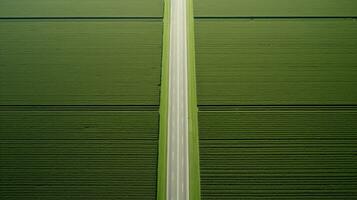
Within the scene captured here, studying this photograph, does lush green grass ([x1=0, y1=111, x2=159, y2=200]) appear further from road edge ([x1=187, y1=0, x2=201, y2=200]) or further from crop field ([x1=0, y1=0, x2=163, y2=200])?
road edge ([x1=187, y1=0, x2=201, y2=200])

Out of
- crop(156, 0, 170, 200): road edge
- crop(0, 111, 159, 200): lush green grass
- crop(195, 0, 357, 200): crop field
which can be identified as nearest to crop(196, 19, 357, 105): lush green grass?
crop(195, 0, 357, 200): crop field

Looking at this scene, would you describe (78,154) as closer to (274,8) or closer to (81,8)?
(81,8)

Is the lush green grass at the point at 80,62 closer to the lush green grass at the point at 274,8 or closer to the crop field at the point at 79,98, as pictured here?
the crop field at the point at 79,98

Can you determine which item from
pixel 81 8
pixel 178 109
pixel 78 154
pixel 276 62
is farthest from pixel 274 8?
pixel 78 154

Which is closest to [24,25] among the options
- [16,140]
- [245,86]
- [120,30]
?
[120,30]

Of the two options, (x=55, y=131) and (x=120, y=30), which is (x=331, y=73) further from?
(x=55, y=131)

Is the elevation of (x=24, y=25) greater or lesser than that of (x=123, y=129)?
greater
